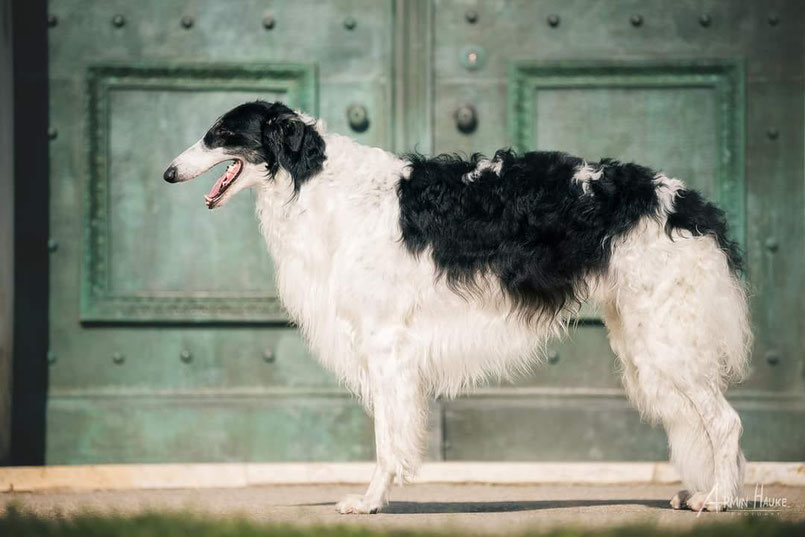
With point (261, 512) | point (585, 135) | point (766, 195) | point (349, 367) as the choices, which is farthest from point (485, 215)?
point (766, 195)

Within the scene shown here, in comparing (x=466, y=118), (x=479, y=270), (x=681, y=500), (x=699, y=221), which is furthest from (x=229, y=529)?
Answer: (x=466, y=118)

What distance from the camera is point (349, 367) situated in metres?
6.63

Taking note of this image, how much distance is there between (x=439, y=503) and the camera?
7.02m

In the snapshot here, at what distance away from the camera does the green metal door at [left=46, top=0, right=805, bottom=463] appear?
8.73m

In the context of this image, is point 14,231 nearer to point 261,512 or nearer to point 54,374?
point 54,374

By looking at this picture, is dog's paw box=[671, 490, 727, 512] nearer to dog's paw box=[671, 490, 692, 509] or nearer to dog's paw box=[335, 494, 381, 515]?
dog's paw box=[671, 490, 692, 509]

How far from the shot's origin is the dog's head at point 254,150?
21.8 ft

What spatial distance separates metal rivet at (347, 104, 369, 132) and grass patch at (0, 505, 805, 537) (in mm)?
4323

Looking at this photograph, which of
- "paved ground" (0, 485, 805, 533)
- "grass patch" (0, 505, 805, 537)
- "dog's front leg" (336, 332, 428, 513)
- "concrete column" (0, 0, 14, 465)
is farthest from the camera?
"concrete column" (0, 0, 14, 465)

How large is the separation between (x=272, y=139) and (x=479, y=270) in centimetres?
121

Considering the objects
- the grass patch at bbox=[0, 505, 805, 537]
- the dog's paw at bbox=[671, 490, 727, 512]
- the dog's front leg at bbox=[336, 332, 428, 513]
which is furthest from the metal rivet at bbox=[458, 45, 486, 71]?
the grass patch at bbox=[0, 505, 805, 537]

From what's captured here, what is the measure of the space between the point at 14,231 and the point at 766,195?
491 cm

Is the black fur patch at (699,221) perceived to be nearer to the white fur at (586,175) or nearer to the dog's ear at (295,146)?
the white fur at (586,175)

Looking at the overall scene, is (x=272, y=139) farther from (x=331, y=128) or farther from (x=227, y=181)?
(x=331, y=128)
